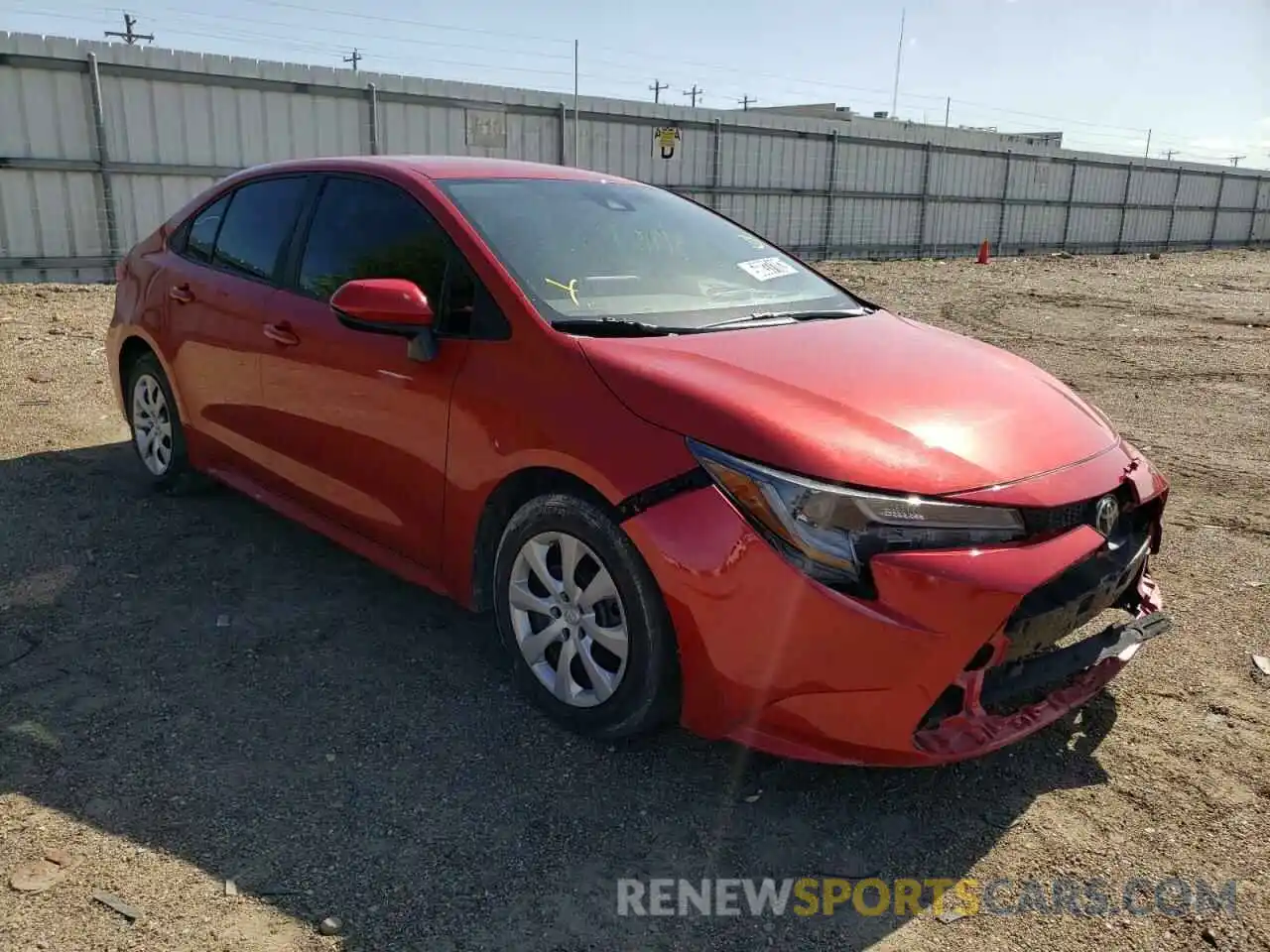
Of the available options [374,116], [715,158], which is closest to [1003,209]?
[715,158]

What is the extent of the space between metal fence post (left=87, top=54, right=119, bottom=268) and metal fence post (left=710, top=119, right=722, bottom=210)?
1043cm

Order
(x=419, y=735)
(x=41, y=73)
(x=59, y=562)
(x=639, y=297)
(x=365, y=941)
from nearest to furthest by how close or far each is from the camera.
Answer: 1. (x=365, y=941)
2. (x=419, y=735)
3. (x=639, y=297)
4. (x=59, y=562)
5. (x=41, y=73)

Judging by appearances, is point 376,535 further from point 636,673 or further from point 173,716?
point 636,673

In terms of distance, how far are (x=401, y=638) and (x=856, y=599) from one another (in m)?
1.86

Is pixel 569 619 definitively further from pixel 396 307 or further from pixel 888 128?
pixel 888 128

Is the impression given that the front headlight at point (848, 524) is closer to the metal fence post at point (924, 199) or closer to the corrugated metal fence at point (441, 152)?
the corrugated metal fence at point (441, 152)

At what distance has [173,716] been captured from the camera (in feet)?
9.85

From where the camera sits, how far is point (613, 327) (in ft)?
9.80

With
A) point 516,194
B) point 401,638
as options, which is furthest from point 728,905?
point 516,194

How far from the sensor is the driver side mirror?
10.0 feet

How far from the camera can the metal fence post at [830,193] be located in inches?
824

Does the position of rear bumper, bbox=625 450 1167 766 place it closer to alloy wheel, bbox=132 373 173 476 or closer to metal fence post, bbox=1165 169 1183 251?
alloy wheel, bbox=132 373 173 476

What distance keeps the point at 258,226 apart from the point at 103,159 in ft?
31.7

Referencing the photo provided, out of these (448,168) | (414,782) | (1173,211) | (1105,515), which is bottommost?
(414,782)
